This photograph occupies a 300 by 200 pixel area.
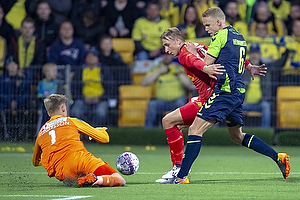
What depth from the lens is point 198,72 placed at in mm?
8203

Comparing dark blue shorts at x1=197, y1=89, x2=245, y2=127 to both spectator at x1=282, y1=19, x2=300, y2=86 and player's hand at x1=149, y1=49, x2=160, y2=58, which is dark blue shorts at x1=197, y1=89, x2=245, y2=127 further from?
player's hand at x1=149, y1=49, x2=160, y2=58

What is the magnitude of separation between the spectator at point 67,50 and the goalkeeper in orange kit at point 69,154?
26.2 feet

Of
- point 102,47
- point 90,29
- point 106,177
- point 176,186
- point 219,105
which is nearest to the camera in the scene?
point 106,177

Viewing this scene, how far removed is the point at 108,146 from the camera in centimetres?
1477

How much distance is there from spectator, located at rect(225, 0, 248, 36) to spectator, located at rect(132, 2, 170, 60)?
1529 mm

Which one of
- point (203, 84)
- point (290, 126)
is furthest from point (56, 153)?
point (290, 126)

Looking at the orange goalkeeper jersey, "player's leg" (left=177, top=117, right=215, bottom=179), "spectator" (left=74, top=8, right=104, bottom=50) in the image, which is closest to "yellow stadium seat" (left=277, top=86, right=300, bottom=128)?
"spectator" (left=74, top=8, right=104, bottom=50)

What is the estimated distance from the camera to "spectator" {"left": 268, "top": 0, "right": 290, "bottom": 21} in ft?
54.7

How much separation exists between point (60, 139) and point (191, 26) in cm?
888

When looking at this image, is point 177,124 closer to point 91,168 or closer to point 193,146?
point 193,146

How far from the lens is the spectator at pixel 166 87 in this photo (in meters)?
14.2

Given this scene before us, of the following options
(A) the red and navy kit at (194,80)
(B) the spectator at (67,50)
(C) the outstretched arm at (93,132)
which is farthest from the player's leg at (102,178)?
(B) the spectator at (67,50)

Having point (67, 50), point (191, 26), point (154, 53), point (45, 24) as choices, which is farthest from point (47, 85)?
point (191, 26)

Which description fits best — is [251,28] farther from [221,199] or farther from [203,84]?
[221,199]
